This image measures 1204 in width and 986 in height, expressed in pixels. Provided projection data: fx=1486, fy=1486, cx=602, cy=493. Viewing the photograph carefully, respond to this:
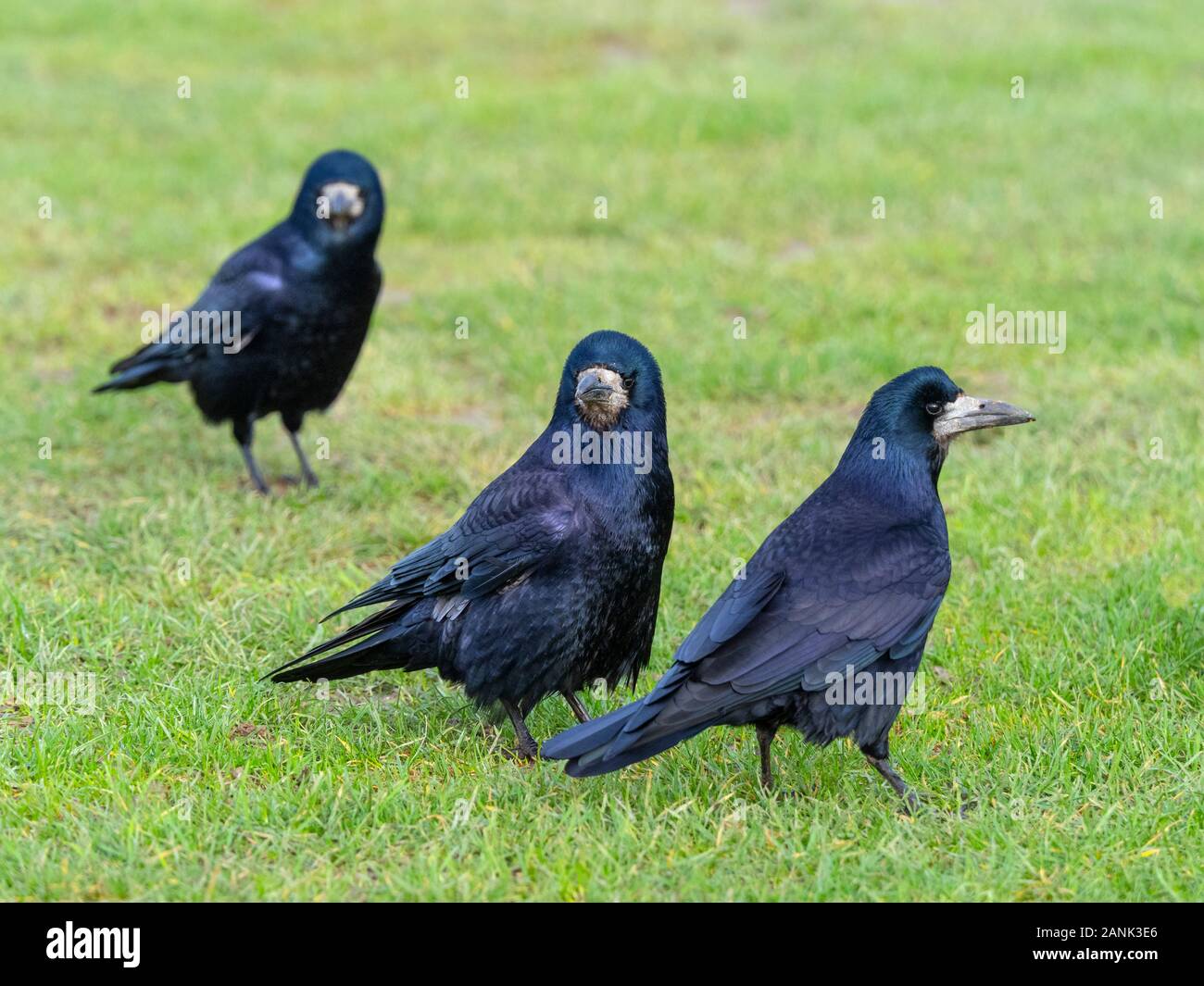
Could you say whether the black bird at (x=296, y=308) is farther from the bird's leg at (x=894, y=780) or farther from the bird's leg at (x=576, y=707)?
the bird's leg at (x=894, y=780)

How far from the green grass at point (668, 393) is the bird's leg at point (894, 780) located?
8 cm

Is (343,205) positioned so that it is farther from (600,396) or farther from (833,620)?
(833,620)

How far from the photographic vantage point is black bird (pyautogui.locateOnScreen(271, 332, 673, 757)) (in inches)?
168

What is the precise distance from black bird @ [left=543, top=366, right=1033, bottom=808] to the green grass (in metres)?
0.24

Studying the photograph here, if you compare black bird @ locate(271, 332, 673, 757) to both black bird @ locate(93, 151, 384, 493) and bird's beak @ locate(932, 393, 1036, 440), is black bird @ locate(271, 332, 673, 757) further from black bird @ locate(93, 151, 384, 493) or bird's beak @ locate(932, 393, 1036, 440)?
black bird @ locate(93, 151, 384, 493)

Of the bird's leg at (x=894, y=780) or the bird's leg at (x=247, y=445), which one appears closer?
the bird's leg at (x=894, y=780)

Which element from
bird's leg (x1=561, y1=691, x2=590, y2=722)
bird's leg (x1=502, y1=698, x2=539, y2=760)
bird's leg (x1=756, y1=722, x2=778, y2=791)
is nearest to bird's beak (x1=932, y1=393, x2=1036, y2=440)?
bird's leg (x1=756, y1=722, x2=778, y2=791)

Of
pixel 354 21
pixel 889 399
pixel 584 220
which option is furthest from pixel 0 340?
pixel 354 21

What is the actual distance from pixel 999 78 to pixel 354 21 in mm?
6478

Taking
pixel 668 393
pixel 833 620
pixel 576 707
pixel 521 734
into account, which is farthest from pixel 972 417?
pixel 668 393

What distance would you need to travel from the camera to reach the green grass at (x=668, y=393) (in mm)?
3828

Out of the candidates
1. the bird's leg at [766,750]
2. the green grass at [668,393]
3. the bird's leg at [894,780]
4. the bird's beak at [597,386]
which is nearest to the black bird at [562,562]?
the bird's beak at [597,386]

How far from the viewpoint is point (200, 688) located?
462 cm
